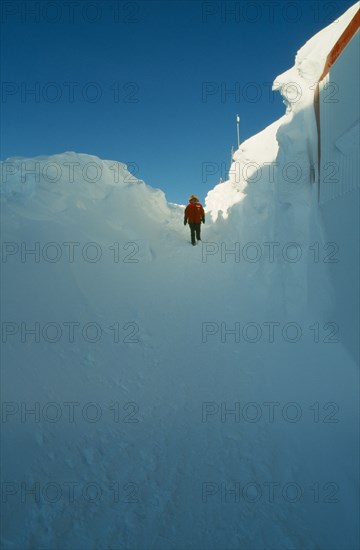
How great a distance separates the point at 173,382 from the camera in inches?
176

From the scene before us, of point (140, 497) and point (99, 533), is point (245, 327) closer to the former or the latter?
point (140, 497)

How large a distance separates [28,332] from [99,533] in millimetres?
2762

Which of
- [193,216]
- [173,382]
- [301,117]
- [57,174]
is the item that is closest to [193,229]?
[193,216]

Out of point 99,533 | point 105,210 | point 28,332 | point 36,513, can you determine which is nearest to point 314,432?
point 99,533

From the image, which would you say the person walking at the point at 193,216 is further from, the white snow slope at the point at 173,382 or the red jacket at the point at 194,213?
the white snow slope at the point at 173,382

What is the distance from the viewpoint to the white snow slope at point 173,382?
286cm

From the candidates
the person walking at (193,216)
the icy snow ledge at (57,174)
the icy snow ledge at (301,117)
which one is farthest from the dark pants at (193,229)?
the icy snow ledge at (57,174)

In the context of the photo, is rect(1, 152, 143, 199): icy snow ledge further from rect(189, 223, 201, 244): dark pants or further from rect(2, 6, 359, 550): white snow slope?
rect(189, 223, 201, 244): dark pants

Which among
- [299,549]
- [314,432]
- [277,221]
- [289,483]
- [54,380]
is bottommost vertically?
[299,549]

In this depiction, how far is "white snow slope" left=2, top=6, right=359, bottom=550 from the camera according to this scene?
286 cm

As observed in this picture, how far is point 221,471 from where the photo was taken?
10.8ft

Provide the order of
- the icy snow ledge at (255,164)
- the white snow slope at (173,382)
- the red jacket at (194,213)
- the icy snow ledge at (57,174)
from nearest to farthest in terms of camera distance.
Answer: the white snow slope at (173,382) < the icy snow ledge at (57,174) < the red jacket at (194,213) < the icy snow ledge at (255,164)

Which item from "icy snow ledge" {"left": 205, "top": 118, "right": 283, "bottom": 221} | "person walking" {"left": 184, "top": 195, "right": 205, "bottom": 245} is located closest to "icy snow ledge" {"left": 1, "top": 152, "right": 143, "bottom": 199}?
"person walking" {"left": 184, "top": 195, "right": 205, "bottom": 245}

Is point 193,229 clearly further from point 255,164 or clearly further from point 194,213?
point 255,164
